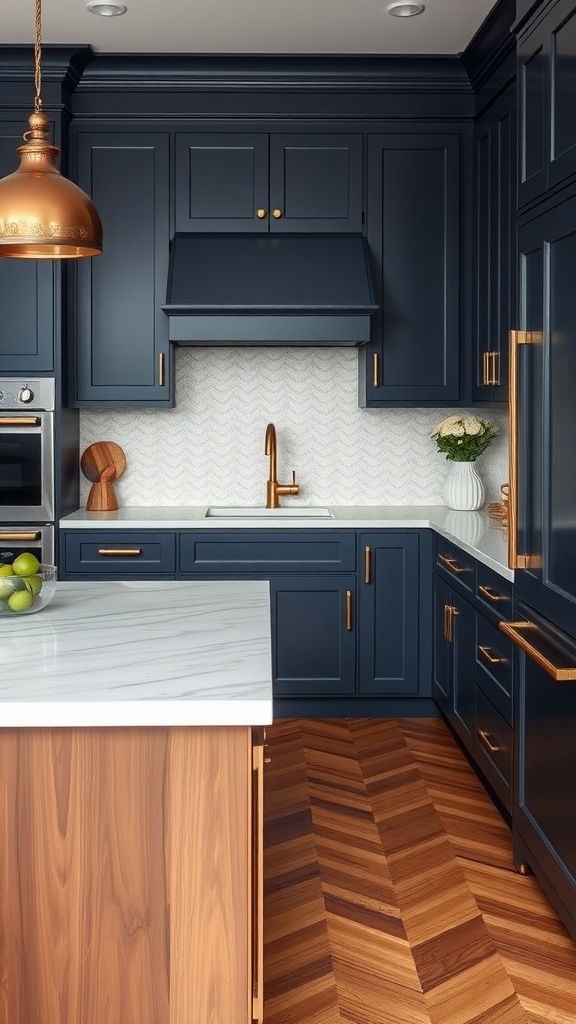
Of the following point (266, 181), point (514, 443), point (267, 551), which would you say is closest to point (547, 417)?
point (514, 443)

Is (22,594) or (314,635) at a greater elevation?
(22,594)

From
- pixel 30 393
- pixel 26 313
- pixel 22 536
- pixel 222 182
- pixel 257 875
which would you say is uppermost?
pixel 222 182

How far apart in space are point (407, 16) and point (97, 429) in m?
2.29

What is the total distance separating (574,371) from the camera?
2.39 m

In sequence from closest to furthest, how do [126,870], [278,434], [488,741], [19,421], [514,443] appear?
[126,870]
[514,443]
[488,741]
[19,421]
[278,434]

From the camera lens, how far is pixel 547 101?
8.41ft

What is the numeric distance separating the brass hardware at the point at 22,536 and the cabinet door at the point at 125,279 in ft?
2.11

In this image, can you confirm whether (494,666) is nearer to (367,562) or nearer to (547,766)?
(547,766)

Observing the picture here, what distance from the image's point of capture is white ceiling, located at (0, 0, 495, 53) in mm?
3781

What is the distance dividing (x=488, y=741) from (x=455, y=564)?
77 centimetres

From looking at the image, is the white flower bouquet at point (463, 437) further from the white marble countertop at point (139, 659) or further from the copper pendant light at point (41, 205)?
the copper pendant light at point (41, 205)

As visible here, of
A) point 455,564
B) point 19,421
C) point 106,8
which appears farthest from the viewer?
point 19,421

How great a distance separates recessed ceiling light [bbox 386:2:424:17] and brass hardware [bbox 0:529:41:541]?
254cm

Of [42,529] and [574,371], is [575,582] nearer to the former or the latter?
[574,371]
